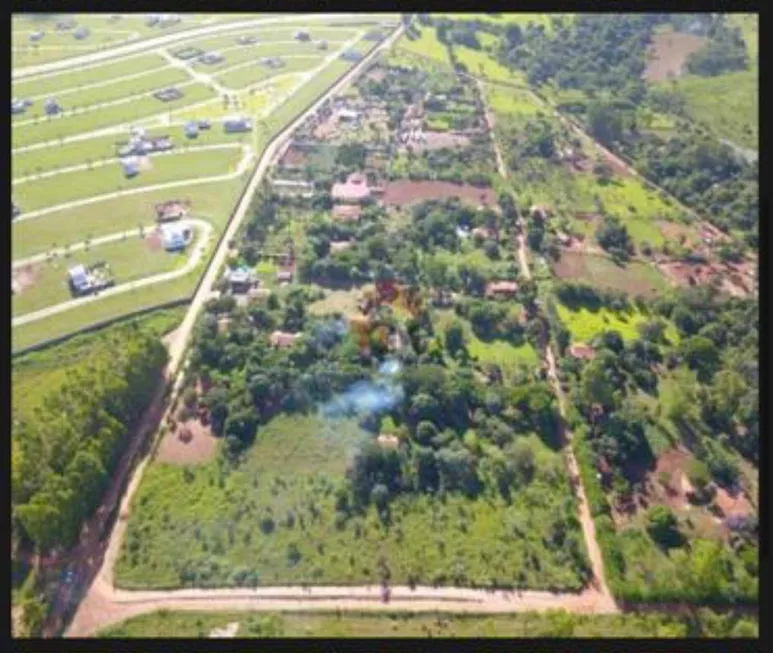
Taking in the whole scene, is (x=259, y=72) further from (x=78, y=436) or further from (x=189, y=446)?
(x=78, y=436)

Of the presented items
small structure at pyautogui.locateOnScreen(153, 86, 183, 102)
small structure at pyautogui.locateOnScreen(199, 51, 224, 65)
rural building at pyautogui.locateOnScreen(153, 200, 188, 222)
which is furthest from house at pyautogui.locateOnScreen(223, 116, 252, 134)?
small structure at pyautogui.locateOnScreen(199, 51, 224, 65)

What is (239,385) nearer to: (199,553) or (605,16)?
(199,553)

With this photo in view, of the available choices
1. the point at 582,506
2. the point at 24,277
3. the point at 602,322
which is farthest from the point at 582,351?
the point at 24,277

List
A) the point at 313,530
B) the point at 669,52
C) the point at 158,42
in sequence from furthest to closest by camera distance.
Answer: the point at 669,52, the point at 158,42, the point at 313,530

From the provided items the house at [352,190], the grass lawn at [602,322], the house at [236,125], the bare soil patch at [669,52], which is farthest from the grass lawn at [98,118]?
the bare soil patch at [669,52]

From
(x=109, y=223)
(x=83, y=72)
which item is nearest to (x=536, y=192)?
(x=109, y=223)

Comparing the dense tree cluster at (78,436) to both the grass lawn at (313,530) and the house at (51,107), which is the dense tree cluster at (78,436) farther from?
the house at (51,107)
